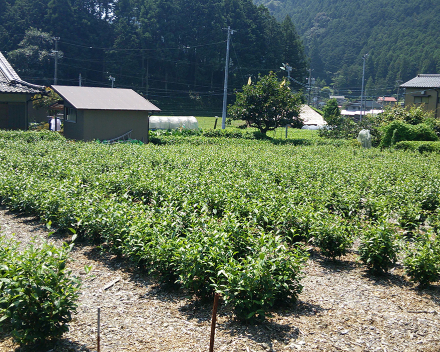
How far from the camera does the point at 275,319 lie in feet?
17.8

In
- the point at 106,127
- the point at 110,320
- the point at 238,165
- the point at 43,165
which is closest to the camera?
the point at 110,320

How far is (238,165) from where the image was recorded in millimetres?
14758

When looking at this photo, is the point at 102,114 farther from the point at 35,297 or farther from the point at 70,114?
the point at 35,297

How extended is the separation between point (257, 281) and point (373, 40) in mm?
131901

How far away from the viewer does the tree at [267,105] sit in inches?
1300

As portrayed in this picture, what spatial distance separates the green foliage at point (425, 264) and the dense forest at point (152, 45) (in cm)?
5807

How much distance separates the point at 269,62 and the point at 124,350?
241ft

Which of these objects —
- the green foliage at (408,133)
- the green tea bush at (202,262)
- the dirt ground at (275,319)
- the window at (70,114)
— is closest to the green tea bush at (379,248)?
the dirt ground at (275,319)

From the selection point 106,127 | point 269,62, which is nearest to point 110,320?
point 106,127

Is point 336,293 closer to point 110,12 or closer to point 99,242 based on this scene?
point 99,242

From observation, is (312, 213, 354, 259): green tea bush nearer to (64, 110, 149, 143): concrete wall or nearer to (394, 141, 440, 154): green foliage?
(394, 141, 440, 154): green foliage

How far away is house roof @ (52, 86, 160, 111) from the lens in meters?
26.8

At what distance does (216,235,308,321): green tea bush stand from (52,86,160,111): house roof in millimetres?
22790

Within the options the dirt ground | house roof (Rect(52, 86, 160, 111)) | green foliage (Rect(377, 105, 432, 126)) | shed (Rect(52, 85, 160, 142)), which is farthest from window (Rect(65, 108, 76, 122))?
the dirt ground
